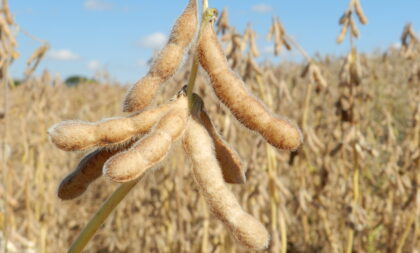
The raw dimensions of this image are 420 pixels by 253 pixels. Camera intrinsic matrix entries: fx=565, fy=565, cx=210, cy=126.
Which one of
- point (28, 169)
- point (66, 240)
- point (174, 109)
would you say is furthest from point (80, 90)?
point (174, 109)

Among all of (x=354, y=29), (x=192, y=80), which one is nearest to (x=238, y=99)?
(x=192, y=80)

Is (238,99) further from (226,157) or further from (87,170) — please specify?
(87,170)

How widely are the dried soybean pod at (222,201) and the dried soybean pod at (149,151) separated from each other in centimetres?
4

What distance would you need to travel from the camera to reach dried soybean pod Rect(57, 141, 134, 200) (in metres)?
0.84

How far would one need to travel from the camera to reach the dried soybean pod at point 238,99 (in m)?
0.77

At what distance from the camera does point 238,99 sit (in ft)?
2.53

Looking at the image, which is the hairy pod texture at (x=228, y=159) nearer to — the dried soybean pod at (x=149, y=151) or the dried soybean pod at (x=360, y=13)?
the dried soybean pod at (x=149, y=151)

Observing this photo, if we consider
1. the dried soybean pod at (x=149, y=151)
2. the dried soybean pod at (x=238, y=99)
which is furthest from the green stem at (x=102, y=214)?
the dried soybean pod at (x=238, y=99)

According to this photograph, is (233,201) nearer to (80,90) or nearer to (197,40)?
(197,40)

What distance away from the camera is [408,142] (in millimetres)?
3320

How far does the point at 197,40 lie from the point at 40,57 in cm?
195

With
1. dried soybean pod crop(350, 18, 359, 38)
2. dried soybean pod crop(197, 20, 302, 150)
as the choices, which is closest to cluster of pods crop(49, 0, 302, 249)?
dried soybean pod crop(197, 20, 302, 150)

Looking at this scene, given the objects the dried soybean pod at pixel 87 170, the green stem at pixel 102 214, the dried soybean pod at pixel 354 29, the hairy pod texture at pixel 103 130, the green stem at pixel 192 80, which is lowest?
the green stem at pixel 102 214

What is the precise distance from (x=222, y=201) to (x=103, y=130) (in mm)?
190
